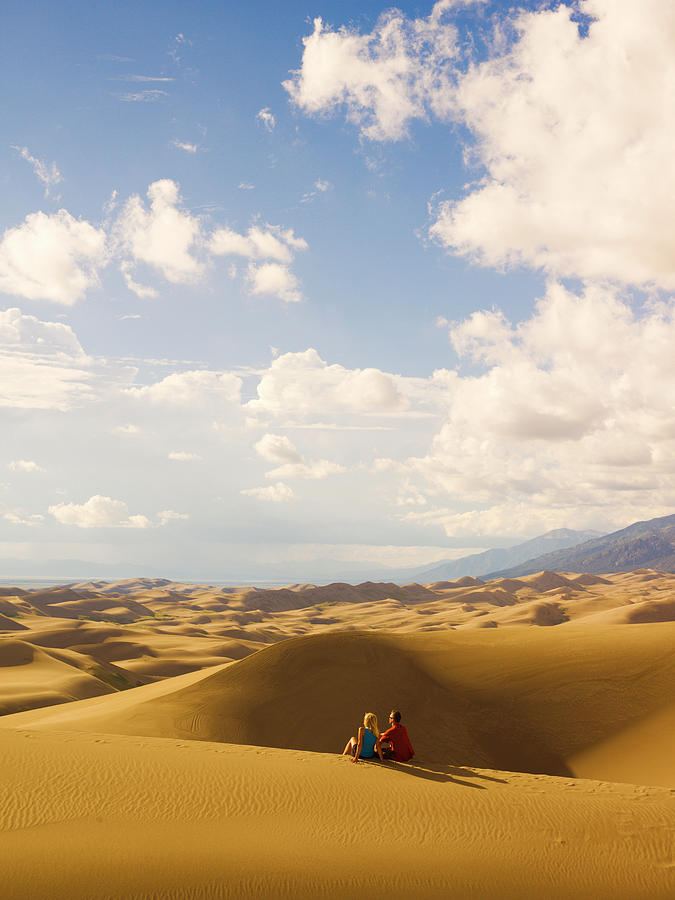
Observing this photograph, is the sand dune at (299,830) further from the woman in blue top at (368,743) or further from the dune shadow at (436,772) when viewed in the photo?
the woman in blue top at (368,743)

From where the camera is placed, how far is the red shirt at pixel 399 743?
11047 millimetres

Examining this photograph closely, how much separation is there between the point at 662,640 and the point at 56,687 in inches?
1084

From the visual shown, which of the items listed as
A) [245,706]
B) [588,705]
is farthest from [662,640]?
[245,706]

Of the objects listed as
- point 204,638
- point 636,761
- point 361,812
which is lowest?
point 204,638

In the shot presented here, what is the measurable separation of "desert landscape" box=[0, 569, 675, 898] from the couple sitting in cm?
24

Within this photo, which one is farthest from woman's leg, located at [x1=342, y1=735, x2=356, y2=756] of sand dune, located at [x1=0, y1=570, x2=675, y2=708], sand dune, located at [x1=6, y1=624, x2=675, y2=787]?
sand dune, located at [x1=0, y1=570, x2=675, y2=708]

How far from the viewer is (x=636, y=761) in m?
15.6

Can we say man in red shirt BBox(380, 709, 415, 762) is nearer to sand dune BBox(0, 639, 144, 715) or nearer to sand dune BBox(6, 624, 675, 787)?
sand dune BBox(6, 624, 675, 787)

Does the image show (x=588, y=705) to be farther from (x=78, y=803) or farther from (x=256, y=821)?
(x=78, y=803)

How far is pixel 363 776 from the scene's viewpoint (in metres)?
9.77

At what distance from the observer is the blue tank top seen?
35.7 feet

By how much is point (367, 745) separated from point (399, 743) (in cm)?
60

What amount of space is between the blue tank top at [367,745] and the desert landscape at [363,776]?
22cm

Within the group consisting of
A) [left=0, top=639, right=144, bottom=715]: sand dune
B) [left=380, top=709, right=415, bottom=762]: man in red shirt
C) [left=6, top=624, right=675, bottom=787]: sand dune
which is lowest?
[left=0, top=639, right=144, bottom=715]: sand dune
